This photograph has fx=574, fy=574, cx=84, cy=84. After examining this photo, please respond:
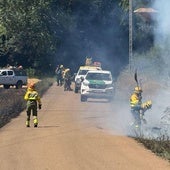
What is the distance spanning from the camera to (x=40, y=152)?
14219 mm

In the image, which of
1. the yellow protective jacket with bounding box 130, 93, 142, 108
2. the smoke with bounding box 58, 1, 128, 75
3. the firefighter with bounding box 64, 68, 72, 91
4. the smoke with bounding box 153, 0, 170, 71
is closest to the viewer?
the yellow protective jacket with bounding box 130, 93, 142, 108

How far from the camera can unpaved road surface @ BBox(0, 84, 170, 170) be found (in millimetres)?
12523

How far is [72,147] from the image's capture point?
49.1 ft

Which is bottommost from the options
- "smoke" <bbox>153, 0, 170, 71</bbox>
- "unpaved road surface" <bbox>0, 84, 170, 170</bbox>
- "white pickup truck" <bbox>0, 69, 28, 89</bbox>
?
"unpaved road surface" <bbox>0, 84, 170, 170</bbox>

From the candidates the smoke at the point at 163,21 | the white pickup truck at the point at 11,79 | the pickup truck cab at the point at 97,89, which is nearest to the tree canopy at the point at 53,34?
the white pickup truck at the point at 11,79

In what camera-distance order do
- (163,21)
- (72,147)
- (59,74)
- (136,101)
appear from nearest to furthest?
(72,147)
(136,101)
(163,21)
(59,74)

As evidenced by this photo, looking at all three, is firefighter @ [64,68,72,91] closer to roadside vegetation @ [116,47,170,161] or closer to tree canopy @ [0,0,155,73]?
roadside vegetation @ [116,47,170,161]

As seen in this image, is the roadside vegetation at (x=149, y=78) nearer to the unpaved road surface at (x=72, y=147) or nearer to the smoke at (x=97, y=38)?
the unpaved road surface at (x=72, y=147)

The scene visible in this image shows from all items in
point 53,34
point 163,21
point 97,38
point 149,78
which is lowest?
point 149,78

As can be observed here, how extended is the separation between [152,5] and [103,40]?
34378 mm

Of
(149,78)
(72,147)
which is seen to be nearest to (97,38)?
(149,78)

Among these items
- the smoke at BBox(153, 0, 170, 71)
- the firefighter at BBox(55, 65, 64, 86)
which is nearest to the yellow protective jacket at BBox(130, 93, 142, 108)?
the smoke at BBox(153, 0, 170, 71)

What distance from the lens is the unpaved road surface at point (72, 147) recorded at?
41.1ft

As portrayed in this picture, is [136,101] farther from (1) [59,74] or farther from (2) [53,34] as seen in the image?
(2) [53,34]
